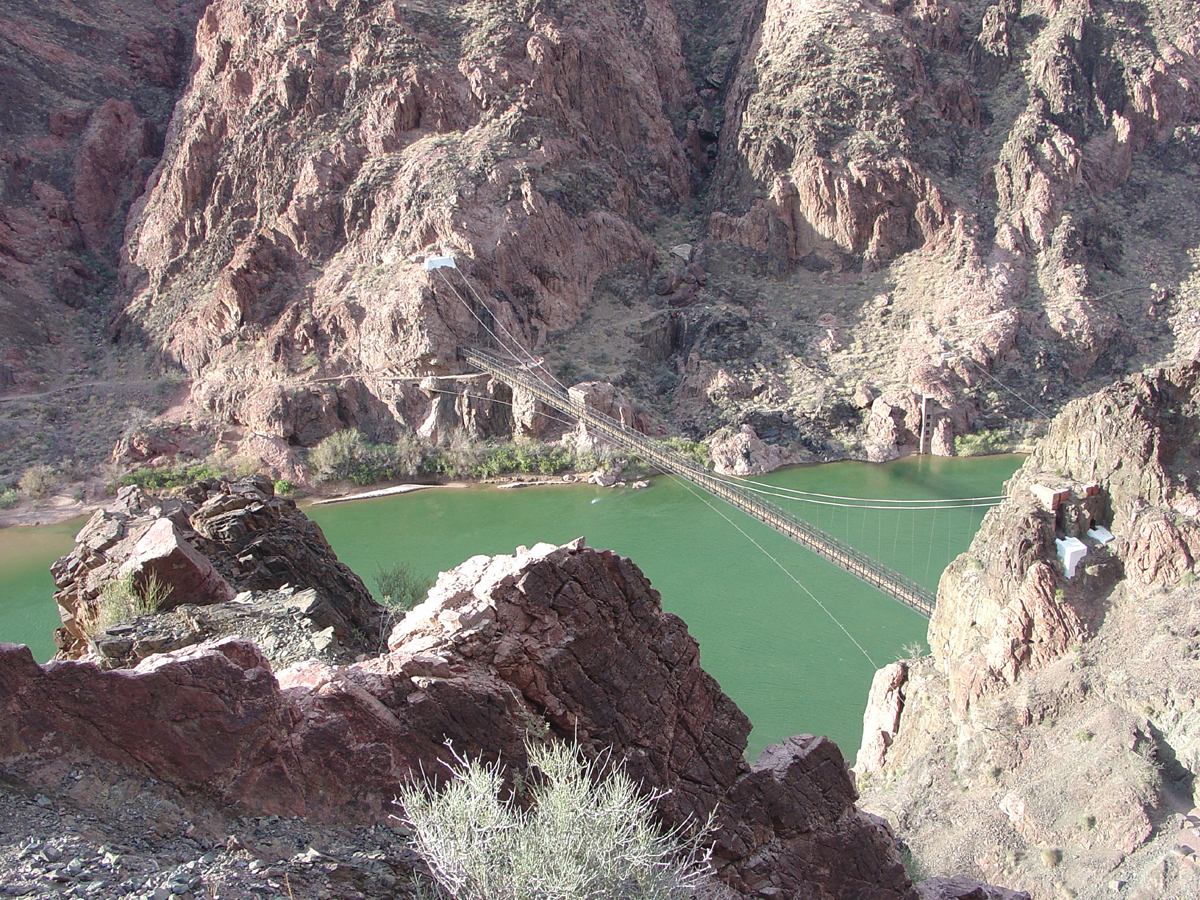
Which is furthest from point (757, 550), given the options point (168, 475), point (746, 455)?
point (168, 475)

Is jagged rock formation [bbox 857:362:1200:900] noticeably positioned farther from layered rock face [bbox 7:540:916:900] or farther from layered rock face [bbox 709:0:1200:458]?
layered rock face [bbox 709:0:1200:458]

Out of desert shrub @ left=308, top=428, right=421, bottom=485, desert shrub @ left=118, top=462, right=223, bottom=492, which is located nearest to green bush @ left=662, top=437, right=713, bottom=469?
desert shrub @ left=308, top=428, right=421, bottom=485

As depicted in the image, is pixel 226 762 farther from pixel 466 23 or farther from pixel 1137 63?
pixel 1137 63

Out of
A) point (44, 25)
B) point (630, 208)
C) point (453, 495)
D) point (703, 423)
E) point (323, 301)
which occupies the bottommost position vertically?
point (453, 495)

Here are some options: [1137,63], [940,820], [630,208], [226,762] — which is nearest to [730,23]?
[630,208]

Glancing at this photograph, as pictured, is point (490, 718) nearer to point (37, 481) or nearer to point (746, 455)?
point (746, 455)

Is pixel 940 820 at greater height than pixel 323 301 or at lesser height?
lesser
